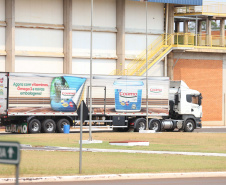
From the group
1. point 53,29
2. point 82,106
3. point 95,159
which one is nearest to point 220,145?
point 95,159

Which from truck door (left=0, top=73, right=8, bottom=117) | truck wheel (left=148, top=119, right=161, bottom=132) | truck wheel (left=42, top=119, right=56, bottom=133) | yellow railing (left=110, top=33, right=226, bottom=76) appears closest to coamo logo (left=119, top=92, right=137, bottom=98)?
truck wheel (left=148, top=119, right=161, bottom=132)

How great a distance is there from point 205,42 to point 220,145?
113ft

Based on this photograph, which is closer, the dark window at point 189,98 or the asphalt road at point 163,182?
the asphalt road at point 163,182

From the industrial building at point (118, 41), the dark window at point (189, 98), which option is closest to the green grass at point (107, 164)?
the dark window at point (189, 98)

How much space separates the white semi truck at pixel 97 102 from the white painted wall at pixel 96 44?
10.6 meters

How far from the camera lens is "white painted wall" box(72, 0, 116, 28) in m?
58.8

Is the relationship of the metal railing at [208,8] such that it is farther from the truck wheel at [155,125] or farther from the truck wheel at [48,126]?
the truck wheel at [48,126]

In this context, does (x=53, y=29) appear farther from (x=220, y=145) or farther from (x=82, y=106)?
(x=82, y=106)

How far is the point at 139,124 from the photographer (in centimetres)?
4894

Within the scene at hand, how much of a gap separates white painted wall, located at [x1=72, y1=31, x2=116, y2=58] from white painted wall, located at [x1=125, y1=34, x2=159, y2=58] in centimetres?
133

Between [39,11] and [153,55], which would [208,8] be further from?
[39,11]

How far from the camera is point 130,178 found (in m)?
17.8

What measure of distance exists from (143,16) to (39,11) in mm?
11096

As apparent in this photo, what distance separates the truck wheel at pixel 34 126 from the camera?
4491 cm
